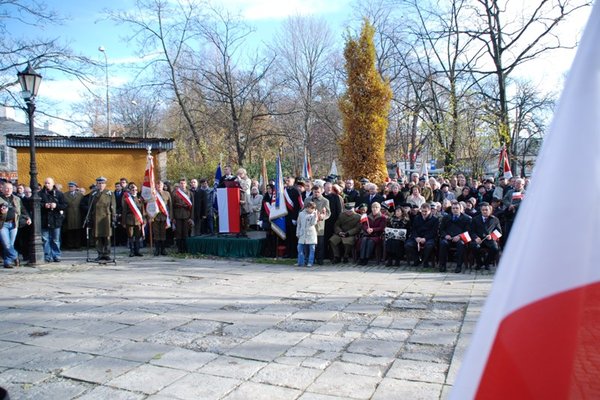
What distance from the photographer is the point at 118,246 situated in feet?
46.8

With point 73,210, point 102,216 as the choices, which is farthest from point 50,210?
point 73,210

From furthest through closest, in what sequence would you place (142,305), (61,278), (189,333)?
(61,278)
(142,305)
(189,333)

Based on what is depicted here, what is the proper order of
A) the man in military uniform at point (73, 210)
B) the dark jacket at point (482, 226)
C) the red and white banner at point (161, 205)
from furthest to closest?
1. the man in military uniform at point (73, 210)
2. the red and white banner at point (161, 205)
3. the dark jacket at point (482, 226)

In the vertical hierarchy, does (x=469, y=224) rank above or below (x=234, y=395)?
above

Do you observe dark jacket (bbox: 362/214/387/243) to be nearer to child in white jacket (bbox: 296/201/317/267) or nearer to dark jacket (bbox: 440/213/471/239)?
child in white jacket (bbox: 296/201/317/267)

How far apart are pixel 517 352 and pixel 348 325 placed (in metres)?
4.70

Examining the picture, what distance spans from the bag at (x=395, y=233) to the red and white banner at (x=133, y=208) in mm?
5826

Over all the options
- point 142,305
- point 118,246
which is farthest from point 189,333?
point 118,246

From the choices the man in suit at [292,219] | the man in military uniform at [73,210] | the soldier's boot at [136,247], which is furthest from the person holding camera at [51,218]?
the man in suit at [292,219]

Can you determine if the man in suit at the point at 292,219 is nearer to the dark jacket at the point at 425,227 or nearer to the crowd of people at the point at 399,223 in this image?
the crowd of people at the point at 399,223

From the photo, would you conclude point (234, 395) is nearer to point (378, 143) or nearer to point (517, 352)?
point (517, 352)

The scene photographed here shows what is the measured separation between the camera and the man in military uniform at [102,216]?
36.1 ft

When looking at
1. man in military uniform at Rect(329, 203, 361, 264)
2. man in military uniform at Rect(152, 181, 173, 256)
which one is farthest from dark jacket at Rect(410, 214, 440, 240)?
man in military uniform at Rect(152, 181, 173, 256)

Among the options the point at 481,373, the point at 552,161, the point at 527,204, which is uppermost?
the point at 552,161
